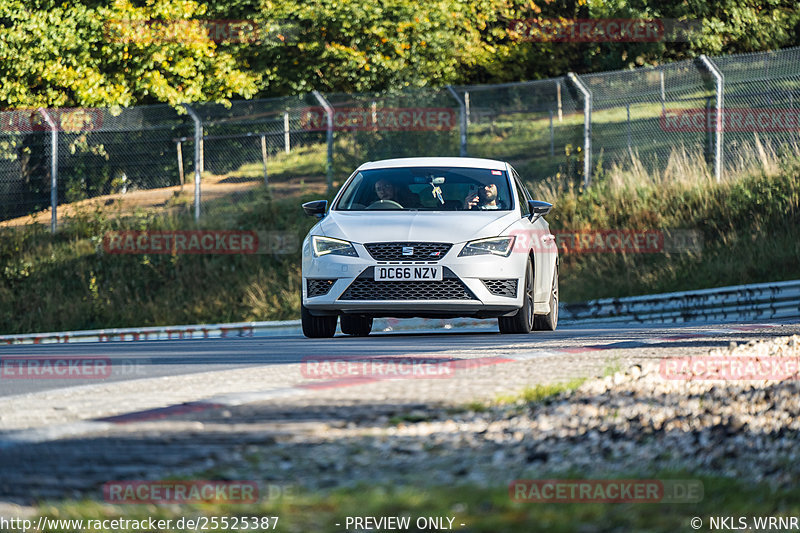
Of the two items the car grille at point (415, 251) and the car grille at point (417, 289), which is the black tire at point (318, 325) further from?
the car grille at point (415, 251)

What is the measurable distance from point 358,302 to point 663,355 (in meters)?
3.36

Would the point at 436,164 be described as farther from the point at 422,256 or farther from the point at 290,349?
the point at 290,349

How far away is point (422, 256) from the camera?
10.9 metres

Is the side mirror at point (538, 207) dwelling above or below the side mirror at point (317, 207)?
below

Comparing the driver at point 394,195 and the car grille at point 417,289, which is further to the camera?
the driver at point 394,195

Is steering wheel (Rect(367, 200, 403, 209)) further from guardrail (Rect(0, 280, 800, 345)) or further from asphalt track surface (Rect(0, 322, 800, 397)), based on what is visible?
guardrail (Rect(0, 280, 800, 345))

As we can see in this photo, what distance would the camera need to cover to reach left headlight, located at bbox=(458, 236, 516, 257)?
11.0 meters

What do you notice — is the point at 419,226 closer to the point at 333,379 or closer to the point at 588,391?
the point at 333,379
